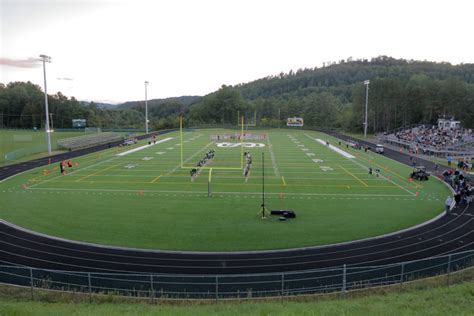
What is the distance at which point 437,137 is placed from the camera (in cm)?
5088

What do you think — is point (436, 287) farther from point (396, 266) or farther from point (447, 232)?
point (447, 232)

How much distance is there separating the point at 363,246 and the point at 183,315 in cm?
978

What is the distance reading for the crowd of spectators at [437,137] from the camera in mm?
47062

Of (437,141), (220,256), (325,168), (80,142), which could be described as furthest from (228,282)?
(80,142)

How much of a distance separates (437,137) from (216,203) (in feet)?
138

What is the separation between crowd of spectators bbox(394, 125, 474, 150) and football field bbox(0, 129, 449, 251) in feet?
49.9

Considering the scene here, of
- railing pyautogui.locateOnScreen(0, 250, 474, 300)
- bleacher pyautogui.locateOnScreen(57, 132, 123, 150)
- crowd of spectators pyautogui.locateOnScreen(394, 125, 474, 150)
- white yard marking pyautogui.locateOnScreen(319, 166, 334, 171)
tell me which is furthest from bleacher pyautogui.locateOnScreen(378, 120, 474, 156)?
bleacher pyautogui.locateOnScreen(57, 132, 123, 150)

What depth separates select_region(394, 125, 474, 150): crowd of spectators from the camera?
47062mm

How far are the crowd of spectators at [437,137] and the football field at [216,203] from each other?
15.2 metres

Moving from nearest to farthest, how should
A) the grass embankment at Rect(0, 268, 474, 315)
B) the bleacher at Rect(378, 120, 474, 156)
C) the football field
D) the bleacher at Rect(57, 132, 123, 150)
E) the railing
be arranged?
the grass embankment at Rect(0, 268, 474, 315) → the railing → the football field → the bleacher at Rect(378, 120, 474, 156) → the bleacher at Rect(57, 132, 123, 150)

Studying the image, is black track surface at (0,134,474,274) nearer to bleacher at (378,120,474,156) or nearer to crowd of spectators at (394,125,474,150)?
bleacher at (378,120,474,156)

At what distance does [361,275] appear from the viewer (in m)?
11.4

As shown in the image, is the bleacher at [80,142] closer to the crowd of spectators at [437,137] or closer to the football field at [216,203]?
the football field at [216,203]

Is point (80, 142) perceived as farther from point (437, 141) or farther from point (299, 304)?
point (299, 304)
